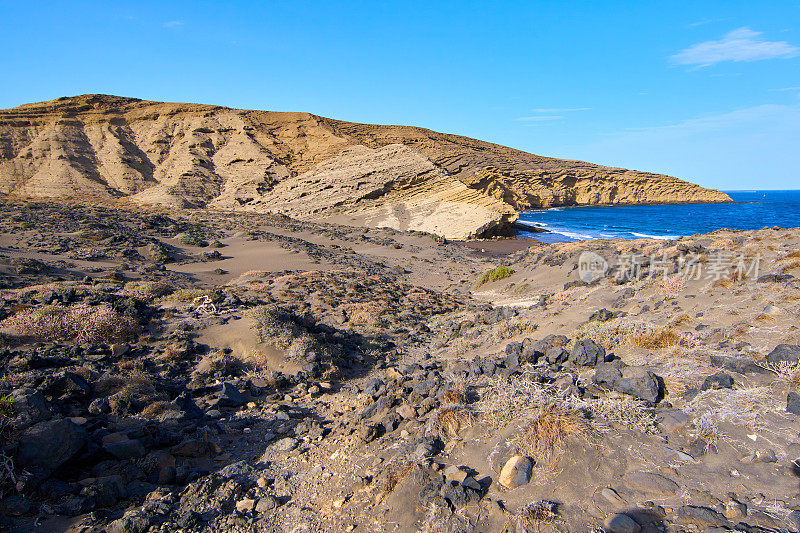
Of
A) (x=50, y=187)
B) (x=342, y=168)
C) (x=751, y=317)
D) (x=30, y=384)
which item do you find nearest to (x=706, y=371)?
(x=751, y=317)

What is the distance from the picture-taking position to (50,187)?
3769cm

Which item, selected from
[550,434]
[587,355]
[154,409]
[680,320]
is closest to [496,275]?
[680,320]

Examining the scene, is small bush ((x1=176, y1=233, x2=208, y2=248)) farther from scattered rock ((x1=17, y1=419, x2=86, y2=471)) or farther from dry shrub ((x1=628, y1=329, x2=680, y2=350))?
dry shrub ((x1=628, y1=329, x2=680, y2=350))

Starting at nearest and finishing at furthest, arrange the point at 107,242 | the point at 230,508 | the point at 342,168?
the point at 230,508
the point at 107,242
the point at 342,168

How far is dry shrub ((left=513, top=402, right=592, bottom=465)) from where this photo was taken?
332cm

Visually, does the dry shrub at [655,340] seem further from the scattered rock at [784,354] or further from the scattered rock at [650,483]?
the scattered rock at [650,483]

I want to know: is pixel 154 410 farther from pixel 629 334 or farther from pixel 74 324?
pixel 629 334

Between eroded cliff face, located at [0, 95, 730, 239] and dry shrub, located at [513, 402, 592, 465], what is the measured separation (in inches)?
1095

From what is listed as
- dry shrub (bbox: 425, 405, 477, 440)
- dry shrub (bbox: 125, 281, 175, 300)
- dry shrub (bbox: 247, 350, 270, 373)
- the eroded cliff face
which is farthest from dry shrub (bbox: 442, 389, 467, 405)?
the eroded cliff face

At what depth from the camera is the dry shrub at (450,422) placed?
160 inches

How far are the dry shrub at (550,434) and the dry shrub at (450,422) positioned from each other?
0.66 metres

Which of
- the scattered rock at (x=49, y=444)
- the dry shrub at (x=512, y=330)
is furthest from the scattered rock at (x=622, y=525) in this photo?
the dry shrub at (x=512, y=330)

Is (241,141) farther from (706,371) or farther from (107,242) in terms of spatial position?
(706,371)

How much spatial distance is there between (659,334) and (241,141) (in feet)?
176
